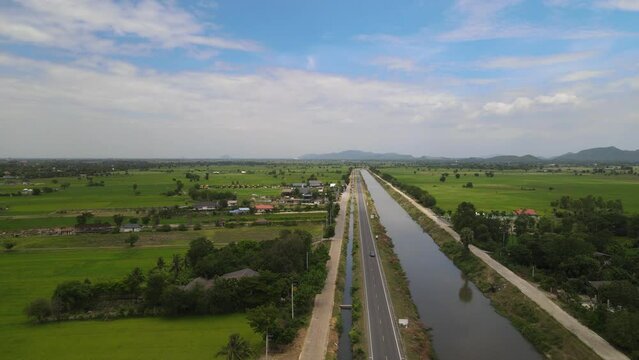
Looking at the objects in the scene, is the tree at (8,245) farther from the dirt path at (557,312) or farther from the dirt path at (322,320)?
the dirt path at (557,312)

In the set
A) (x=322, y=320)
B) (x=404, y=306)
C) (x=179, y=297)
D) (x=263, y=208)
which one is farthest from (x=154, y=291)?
(x=263, y=208)

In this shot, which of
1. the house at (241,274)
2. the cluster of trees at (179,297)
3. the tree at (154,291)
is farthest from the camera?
the house at (241,274)

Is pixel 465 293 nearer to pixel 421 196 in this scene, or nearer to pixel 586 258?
pixel 586 258

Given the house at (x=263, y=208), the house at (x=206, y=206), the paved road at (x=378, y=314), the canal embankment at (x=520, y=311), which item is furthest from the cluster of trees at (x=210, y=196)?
the canal embankment at (x=520, y=311)

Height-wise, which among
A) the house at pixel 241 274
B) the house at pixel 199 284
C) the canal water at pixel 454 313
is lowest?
the canal water at pixel 454 313

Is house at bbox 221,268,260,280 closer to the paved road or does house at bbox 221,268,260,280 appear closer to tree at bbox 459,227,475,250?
the paved road

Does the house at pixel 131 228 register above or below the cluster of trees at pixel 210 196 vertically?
Result: below

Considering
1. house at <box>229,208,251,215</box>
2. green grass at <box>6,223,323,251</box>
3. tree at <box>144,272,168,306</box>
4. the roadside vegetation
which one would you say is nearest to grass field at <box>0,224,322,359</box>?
tree at <box>144,272,168,306</box>
